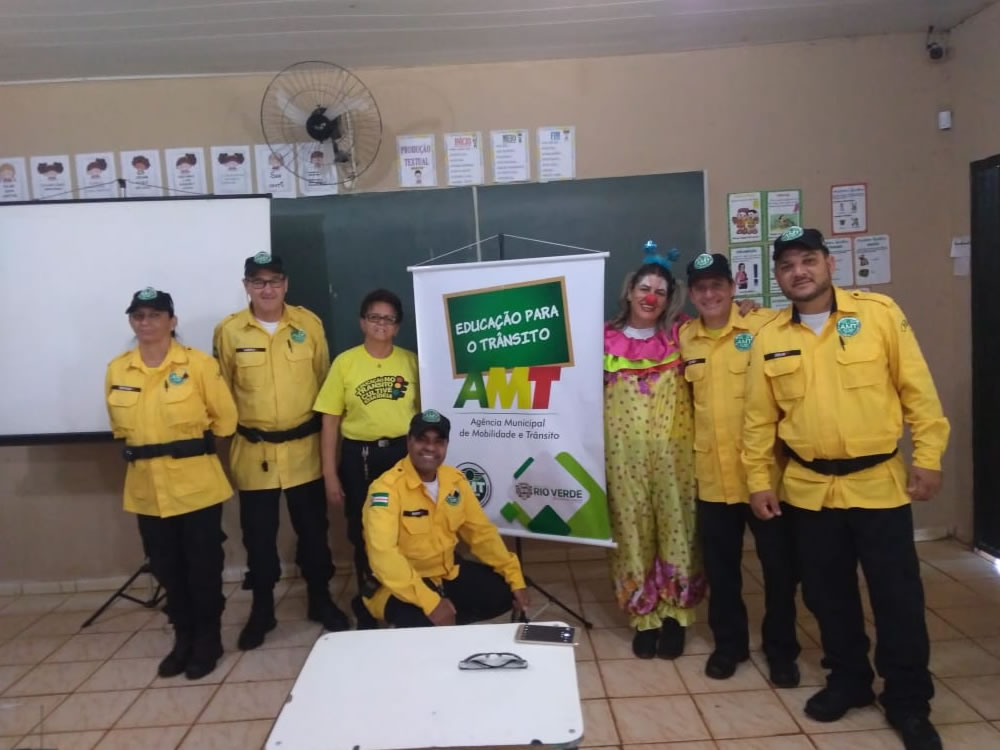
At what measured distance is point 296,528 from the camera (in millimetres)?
2844

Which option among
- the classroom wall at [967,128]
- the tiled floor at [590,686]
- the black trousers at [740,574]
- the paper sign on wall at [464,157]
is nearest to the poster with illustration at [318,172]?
the paper sign on wall at [464,157]

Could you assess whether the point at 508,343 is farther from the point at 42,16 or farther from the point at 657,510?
the point at 42,16

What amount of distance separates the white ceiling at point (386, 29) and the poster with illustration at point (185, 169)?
37 cm

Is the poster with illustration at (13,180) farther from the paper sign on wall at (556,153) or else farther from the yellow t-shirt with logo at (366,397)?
the paper sign on wall at (556,153)

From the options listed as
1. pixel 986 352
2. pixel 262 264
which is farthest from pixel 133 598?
pixel 986 352

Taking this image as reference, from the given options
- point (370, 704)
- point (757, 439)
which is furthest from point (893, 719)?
point (370, 704)

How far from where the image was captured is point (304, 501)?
279 centimetres

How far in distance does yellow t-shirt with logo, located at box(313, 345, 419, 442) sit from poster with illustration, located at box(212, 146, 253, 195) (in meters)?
1.20

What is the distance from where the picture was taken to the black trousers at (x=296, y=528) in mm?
2721

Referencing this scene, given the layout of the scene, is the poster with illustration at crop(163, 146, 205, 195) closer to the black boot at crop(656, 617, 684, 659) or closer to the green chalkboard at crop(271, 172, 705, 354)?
the green chalkboard at crop(271, 172, 705, 354)

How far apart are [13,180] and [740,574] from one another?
3706 mm

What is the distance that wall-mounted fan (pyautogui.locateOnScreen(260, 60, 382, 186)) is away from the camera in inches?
125

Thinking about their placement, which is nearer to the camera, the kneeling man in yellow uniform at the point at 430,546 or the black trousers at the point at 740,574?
the kneeling man in yellow uniform at the point at 430,546

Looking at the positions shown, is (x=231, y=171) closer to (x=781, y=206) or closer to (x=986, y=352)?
(x=781, y=206)
